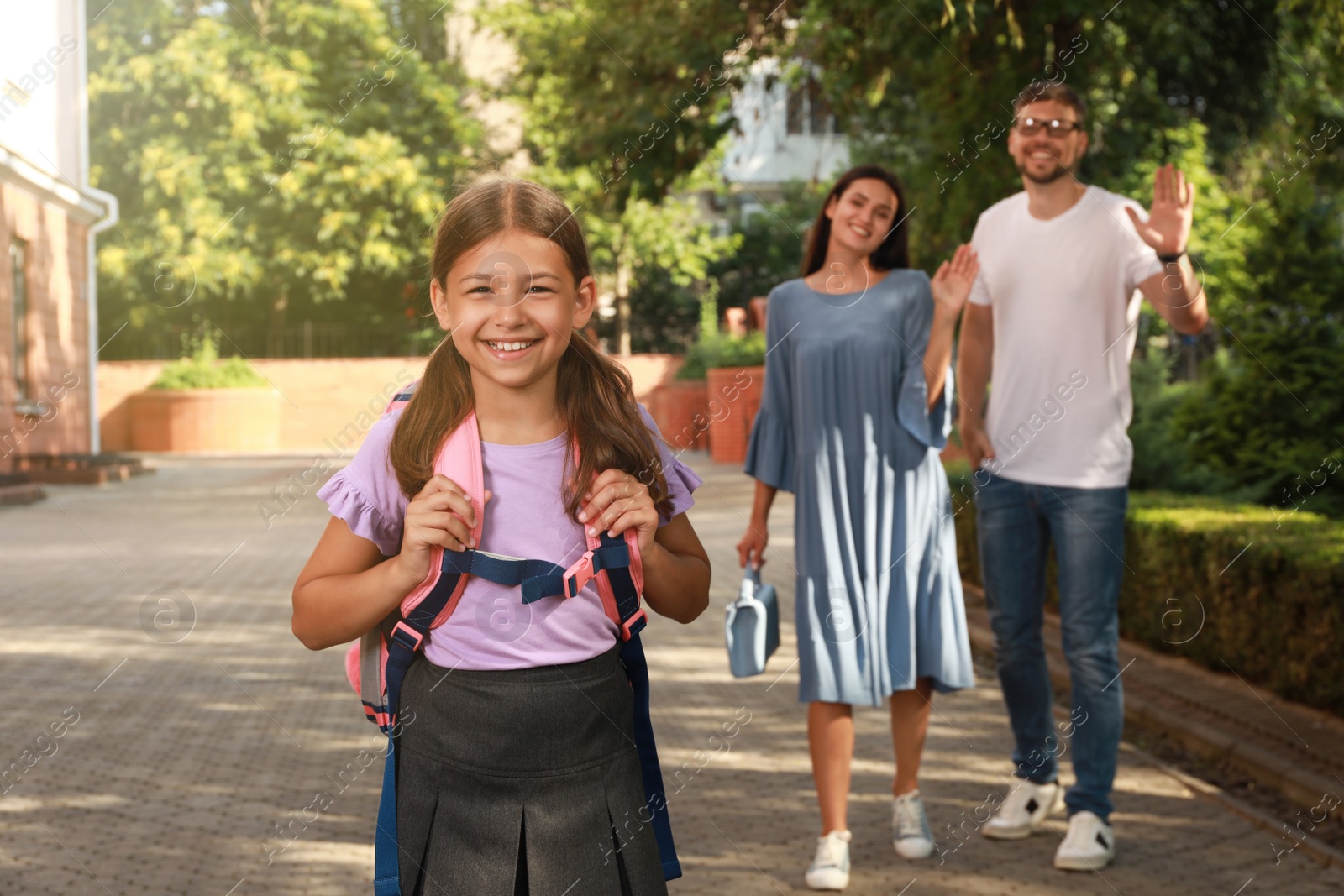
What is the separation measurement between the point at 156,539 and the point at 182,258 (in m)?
21.4

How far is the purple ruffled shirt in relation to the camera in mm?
2219

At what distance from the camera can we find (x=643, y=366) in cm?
3269

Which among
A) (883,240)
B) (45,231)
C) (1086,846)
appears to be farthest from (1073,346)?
(45,231)

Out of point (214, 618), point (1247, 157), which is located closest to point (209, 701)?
point (214, 618)

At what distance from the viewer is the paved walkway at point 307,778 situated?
4.39 m

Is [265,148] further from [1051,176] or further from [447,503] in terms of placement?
[447,503]

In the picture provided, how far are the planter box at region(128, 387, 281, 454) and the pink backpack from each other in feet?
101

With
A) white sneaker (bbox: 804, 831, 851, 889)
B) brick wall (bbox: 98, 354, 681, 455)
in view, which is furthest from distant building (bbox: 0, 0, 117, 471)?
white sneaker (bbox: 804, 831, 851, 889)

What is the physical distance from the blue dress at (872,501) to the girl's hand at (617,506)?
87.1 inches

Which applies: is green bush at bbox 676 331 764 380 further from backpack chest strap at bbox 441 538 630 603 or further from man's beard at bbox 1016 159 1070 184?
backpack chest strap at bbox 441 538 630 603

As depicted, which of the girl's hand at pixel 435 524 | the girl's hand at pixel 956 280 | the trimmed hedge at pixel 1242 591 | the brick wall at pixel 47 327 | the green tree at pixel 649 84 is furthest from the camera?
the brick wall at pixel 47 327

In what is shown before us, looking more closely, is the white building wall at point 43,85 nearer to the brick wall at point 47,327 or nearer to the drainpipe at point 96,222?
the drainpipe at point 96,222

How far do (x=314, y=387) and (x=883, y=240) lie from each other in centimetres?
3072

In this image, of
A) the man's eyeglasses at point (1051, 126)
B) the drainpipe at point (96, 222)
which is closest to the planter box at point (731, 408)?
the drainpipe at point (96, 222)
